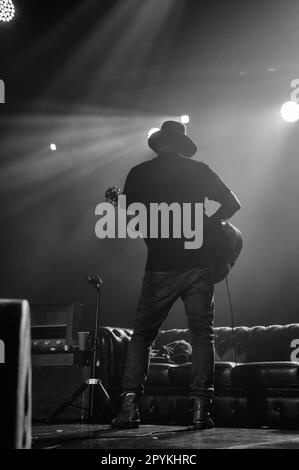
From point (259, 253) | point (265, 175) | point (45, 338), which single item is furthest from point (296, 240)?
point (45, 338)

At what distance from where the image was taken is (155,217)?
2.91 m

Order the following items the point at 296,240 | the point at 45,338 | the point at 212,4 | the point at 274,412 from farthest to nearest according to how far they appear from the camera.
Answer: the point at 45,338
the point at 296,240
the point at 212,4
the point at 274,412

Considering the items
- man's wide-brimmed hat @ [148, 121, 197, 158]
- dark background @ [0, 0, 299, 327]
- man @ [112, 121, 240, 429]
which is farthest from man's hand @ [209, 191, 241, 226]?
dark background @ [0, 0, 299, 327]

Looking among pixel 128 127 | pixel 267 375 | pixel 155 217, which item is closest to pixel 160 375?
pixel 267 375

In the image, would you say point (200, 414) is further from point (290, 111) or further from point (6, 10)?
point (290, 111)

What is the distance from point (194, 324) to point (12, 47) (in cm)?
430

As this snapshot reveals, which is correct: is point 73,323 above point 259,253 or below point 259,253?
below

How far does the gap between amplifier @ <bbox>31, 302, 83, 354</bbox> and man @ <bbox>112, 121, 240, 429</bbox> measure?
11.7ft

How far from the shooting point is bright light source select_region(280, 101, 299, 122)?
6176mm

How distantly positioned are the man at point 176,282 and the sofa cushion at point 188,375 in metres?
1.04

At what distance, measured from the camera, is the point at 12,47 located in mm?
5734

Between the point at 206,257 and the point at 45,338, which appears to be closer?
the point at 206,257

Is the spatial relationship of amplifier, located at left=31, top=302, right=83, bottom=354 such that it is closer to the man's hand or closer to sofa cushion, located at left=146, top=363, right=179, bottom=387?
sofa cushion, located at left=146, top=363, right=179, bottom=387

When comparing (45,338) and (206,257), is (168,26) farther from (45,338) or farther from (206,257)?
(45,338)
